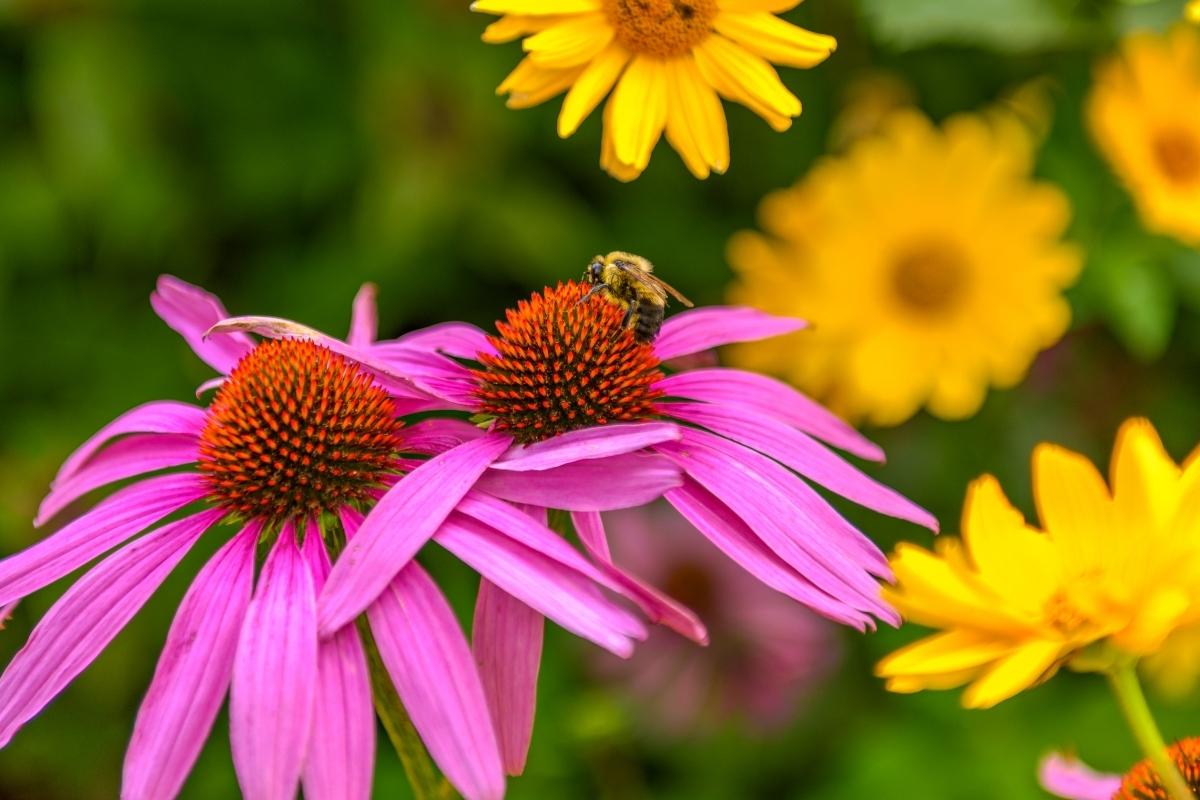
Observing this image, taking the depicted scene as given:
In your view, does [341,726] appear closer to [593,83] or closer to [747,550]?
[747,550]

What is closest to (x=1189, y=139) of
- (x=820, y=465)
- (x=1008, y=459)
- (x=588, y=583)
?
(x=1008, y=459)

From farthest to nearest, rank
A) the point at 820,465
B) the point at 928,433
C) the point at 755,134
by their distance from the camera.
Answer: the point at 928,433, the point at 755,134, the point at 820,465

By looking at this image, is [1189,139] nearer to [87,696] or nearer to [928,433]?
[928,433]

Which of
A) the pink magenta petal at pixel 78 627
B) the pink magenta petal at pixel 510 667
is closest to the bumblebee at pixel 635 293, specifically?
the pink magenta petal at pixel 510 667

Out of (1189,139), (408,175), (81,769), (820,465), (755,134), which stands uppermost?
(1189,139)

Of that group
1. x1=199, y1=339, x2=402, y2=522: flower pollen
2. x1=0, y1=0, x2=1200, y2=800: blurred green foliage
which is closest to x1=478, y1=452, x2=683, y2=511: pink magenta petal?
x1=199, y1=339, x2=402, y2=522: flower pollen

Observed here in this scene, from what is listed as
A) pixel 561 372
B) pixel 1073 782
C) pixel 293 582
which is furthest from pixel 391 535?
pixel 1073 782

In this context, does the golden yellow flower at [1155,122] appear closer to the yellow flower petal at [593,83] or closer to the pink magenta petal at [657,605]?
the yellow flower petal at [593,83]

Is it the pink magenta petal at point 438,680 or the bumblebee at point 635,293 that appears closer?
the pink magenta petal at point 438,680
